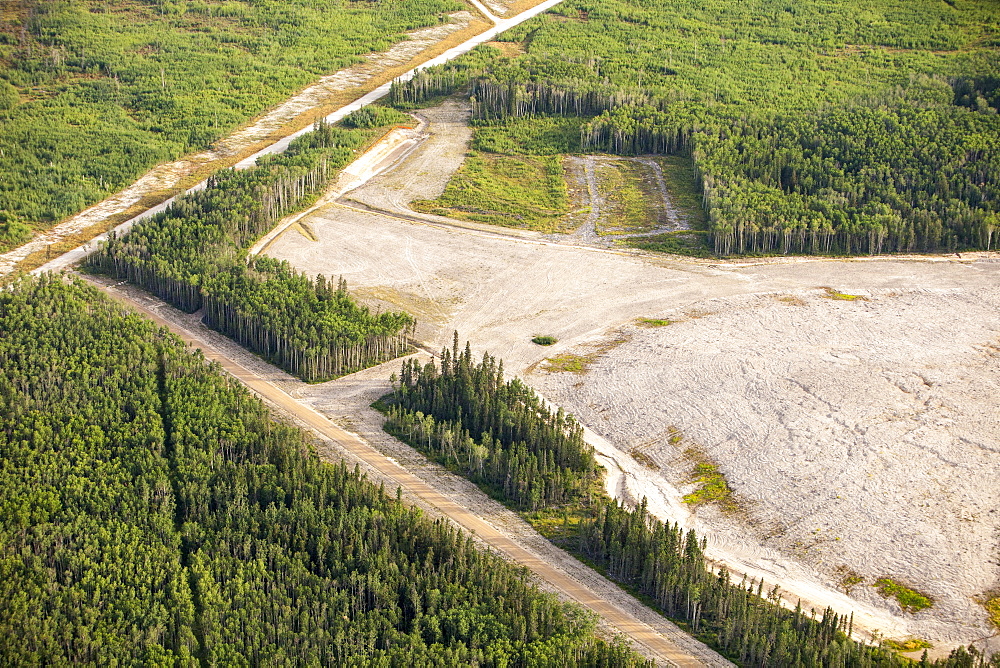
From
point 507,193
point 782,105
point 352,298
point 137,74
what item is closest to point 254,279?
point 352,298

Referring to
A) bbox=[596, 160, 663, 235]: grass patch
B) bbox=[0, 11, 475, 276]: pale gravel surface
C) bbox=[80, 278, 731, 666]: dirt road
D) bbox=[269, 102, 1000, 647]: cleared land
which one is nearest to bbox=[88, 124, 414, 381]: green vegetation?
bbox=[80, 278, 731, 666]: dirt road

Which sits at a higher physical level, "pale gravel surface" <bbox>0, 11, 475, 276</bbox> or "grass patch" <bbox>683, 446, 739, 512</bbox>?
"pale gravel surface" <bbox>0, 11, 475, 276</bbox>

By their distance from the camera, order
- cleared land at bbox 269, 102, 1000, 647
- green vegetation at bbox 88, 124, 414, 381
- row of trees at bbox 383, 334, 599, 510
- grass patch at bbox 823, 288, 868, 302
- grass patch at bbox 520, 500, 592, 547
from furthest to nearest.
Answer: grass patch at bbox 823, 288, 868, 302
green vegetation at bbox 88, 124, 414, 381
row of trees at bbox 383, 334, 599, 510
grass patch at bbox 520, 500, 592, 547
cleared land at bbox 269, 102, 1000, 647

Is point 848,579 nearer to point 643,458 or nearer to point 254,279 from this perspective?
point 643,458

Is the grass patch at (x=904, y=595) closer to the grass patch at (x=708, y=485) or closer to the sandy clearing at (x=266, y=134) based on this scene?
the grass patch at (x=708, y=485)

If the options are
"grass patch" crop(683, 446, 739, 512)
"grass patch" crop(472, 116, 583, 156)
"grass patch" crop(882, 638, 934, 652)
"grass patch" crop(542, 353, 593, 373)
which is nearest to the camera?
"grass patch" crop(882, 638, 934, 652)

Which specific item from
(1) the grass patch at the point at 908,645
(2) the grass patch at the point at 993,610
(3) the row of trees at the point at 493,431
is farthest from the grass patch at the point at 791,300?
(1) the grass patch at the point at 908,645

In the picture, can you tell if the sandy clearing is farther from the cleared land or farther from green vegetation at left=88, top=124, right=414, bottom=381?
the cleared land

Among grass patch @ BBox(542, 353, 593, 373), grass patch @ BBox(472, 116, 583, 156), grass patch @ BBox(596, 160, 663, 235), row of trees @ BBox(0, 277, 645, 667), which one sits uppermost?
grass patch @ BBox(472, 116, 583, 156)

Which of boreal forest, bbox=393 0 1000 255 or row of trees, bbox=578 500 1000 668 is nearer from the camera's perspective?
row of trees, bbox=578 500 1000 668
